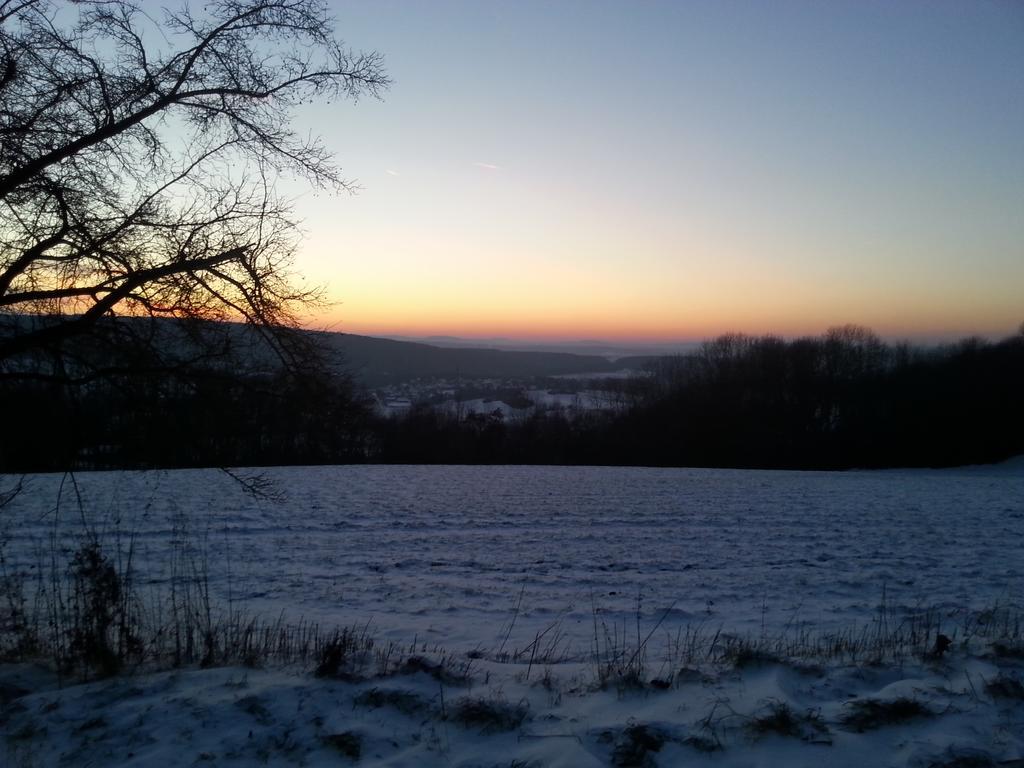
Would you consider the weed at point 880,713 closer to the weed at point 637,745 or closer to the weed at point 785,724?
the weed at point 785,724

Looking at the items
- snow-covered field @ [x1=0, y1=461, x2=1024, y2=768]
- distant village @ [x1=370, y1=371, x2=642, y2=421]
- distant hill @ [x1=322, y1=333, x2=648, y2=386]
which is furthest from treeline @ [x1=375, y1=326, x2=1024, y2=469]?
snow-covered field @ [x1=0, y1=461, x2=1024, y2=768]

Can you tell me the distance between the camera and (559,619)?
9.65m

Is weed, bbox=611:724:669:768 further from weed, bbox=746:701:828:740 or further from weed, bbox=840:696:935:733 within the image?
weed, bbox=840:696:935:733

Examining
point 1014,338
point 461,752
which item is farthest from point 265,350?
point 1014,338

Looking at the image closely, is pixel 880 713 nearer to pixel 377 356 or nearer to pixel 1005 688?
pixel 1005 688

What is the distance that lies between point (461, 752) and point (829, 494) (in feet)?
82.8

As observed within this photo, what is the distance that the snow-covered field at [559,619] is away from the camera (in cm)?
418

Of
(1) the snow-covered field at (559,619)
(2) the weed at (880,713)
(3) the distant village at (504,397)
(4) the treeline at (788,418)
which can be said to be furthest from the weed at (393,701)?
(3) the distant village at (504,397)

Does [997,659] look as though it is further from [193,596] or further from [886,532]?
[886,532]

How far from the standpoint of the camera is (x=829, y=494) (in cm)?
2588

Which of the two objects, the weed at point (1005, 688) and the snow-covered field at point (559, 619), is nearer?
the snow-covered field at point (559, 619)

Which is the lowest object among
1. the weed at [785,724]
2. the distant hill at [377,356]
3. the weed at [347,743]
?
the weed at [785,724]

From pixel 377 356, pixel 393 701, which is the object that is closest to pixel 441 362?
→ pixel 377 356

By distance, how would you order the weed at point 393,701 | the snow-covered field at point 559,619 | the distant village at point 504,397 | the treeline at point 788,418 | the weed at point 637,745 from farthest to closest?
the distant village at point 504,397 < the treeline at point 788,418 < the weed at point 393,701 < the snow-covered field at point 559,619 < the weed at point 637,745
